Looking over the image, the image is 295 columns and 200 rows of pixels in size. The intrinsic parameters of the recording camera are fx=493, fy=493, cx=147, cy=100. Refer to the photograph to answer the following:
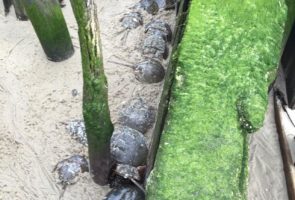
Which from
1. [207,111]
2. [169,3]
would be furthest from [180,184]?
[169,3]

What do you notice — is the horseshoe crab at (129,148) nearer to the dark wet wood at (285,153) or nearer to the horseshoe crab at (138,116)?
the horseshoe crab at (138,116)

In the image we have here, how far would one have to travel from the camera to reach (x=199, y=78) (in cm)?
340

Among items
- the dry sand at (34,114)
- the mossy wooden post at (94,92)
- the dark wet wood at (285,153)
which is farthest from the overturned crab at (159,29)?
the mossy wooden post at (94,92)

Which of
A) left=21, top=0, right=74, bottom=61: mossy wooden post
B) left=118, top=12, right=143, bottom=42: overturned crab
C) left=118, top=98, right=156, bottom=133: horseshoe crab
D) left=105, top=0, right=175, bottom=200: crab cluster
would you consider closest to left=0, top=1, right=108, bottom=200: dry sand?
left=21, top=0, right=74, bottom=61: mossy wooden post

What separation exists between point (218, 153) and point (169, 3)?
2.82 metres

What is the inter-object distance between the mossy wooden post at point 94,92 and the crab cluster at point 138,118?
173 mm

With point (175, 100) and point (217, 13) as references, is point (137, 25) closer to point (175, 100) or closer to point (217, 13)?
point (217, 13)

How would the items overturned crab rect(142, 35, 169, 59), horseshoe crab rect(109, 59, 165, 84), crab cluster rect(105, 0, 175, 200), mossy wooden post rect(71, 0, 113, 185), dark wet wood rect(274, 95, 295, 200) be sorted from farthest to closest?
overturned crab rect(142, 35, 169, 59) < horseshoe crab rect(109, 59, 165, 84) < dark wet wood rect(274, 95, 295, 200) < crab cluster rect(105, 0, 175, 200) < mossy wooden post rect(71, 0, 113, 185)

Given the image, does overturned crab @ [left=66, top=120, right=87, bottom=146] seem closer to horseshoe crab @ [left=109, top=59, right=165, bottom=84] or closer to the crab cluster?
the crab cluster

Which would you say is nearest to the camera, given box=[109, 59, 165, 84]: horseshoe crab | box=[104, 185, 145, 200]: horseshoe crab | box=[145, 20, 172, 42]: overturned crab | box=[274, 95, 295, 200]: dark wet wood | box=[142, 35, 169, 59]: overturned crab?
box=[104, 185, 145, 200]: horseshoe crab

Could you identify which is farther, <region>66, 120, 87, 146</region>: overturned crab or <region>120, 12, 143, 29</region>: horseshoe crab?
<region>120, 12, 143, 29</region>: horseshoe crab

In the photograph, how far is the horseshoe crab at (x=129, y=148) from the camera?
3814 millimetres

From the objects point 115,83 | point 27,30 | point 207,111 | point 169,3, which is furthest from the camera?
point 169,3

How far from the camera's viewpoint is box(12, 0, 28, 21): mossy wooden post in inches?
195
